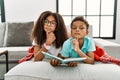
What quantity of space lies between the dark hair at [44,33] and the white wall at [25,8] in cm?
249

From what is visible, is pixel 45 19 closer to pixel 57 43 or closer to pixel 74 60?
pixel 57 43

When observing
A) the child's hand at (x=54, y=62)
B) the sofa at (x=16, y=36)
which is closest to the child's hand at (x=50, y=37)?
the child's hand at (x=54, y=62)

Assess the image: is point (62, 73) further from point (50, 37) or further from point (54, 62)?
point (50, 37)

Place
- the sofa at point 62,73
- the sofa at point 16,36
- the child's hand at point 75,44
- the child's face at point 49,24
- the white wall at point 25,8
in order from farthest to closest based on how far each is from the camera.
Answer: the white wall at point 25,8
the sofa at point 16,36
the child's face at point 49,24
the child's hand at point 75,44
the sofa at point 62,73

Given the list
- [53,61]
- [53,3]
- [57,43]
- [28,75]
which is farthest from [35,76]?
[53,3]

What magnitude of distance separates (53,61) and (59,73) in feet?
0.33

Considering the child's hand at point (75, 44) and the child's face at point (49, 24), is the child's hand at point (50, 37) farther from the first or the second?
the child's hand at point (75, 44)

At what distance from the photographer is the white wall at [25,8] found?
13.7 ft

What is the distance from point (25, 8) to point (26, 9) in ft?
0.09

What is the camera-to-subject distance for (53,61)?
121 centimetres

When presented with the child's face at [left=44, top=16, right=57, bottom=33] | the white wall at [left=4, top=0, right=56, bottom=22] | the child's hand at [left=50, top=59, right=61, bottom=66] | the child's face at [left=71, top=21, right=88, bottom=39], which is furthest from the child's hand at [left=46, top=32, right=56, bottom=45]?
the white wall at [left=4, top=0, right=56, bottom=22]

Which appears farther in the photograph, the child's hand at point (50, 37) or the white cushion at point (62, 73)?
the child's hand at point (50, 37)

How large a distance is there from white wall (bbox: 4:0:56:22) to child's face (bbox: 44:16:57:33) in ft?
8.68

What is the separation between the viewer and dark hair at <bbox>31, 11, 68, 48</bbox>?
1.61 metres
